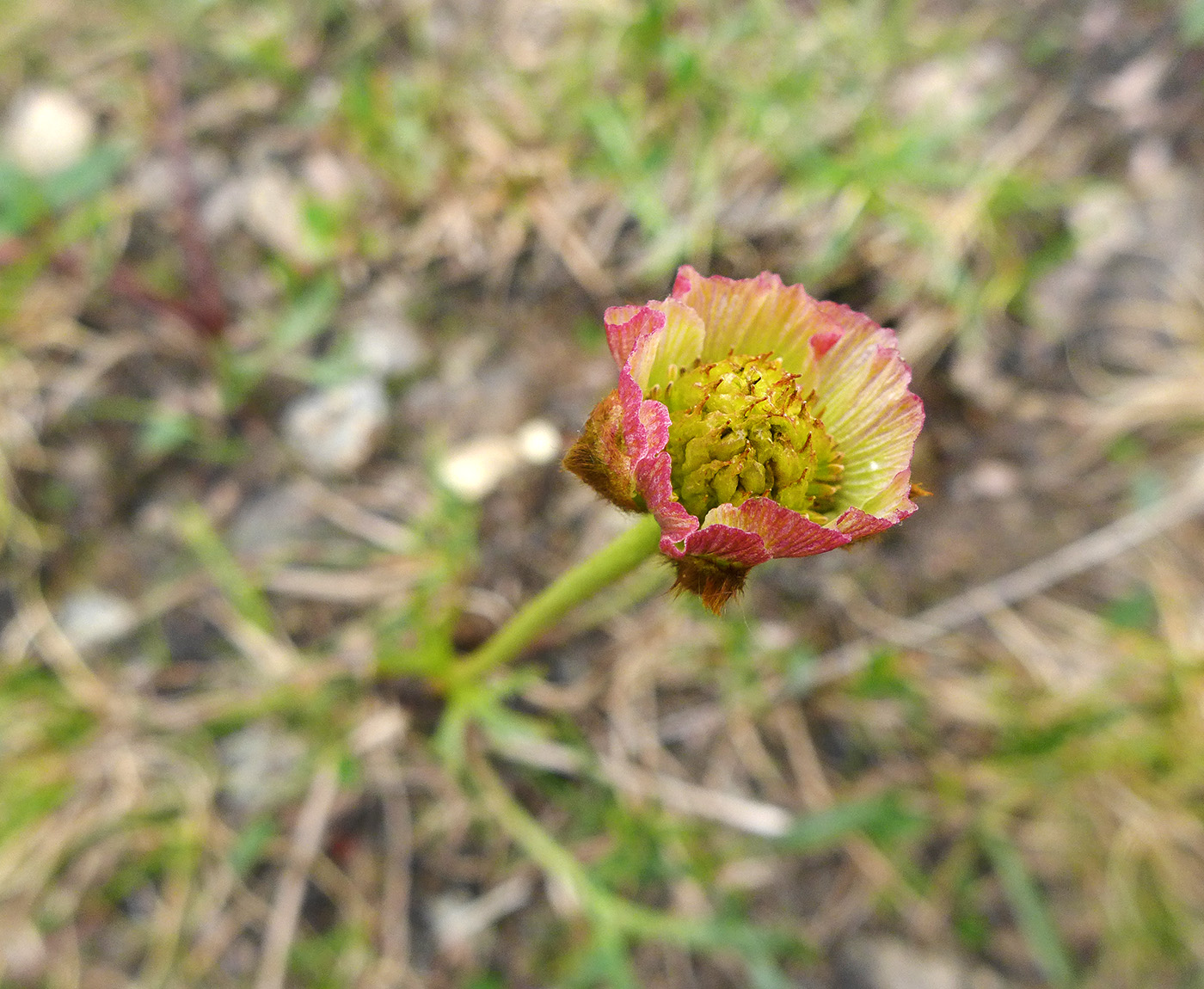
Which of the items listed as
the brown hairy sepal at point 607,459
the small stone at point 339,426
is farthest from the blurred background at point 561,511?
the brown hairy sepal at point 607,459

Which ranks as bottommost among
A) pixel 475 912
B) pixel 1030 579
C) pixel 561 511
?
pixel 475 912

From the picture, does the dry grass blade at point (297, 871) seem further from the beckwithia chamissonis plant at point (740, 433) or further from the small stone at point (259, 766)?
the beckwithia chamissonis plant at point (740, 433)

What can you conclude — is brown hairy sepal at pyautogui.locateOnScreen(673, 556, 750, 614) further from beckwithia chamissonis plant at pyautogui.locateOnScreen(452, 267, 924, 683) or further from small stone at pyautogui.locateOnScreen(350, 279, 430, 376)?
small stone at pyautogui.locateOnScreen(350, 279, 430, 376)

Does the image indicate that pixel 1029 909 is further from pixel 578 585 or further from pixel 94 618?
pixel 94 618

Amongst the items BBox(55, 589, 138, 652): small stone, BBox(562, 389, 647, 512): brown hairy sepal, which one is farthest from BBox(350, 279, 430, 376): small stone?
BBox(562, 389, 647, 512): brown hairy sepal

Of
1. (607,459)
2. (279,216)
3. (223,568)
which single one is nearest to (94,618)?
(223,568)

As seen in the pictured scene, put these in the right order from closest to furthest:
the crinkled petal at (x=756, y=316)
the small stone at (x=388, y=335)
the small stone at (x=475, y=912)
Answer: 1. the crinkled petal at (x=756, y=316)
2. the small stone at (x=475, y=912)
3. the small stone at (x=388, y=335)
